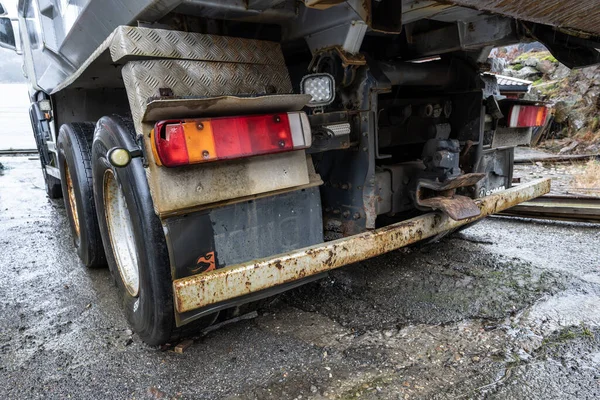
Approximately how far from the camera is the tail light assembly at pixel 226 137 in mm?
1492

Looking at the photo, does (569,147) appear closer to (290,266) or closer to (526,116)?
(526,116)

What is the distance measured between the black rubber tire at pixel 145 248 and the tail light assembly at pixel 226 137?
1.12 ft

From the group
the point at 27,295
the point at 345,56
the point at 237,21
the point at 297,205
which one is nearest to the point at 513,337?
the point at 297,205

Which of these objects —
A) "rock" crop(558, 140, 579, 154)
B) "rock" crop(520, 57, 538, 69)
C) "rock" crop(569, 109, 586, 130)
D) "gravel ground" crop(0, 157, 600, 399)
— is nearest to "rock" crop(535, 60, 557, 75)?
"rock" crop(520, 57, 538, 69)

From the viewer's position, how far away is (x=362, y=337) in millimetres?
2150

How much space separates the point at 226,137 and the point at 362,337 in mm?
1288

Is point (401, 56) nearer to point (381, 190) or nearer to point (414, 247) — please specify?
point (381, 190)

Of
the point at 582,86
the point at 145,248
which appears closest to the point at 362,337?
the point at 145,248

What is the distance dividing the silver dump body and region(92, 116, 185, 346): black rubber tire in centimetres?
52

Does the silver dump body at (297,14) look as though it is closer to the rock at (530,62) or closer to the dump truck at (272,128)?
the dump truck at (272,128)

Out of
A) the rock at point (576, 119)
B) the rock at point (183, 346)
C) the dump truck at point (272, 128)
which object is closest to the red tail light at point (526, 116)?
the dump truck at point (272, 128)

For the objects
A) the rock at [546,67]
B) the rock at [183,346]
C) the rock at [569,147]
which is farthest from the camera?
the rock at [546,67]

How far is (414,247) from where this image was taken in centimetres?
342

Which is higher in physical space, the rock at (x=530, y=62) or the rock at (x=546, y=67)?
the rock at (x=530, y=62)
